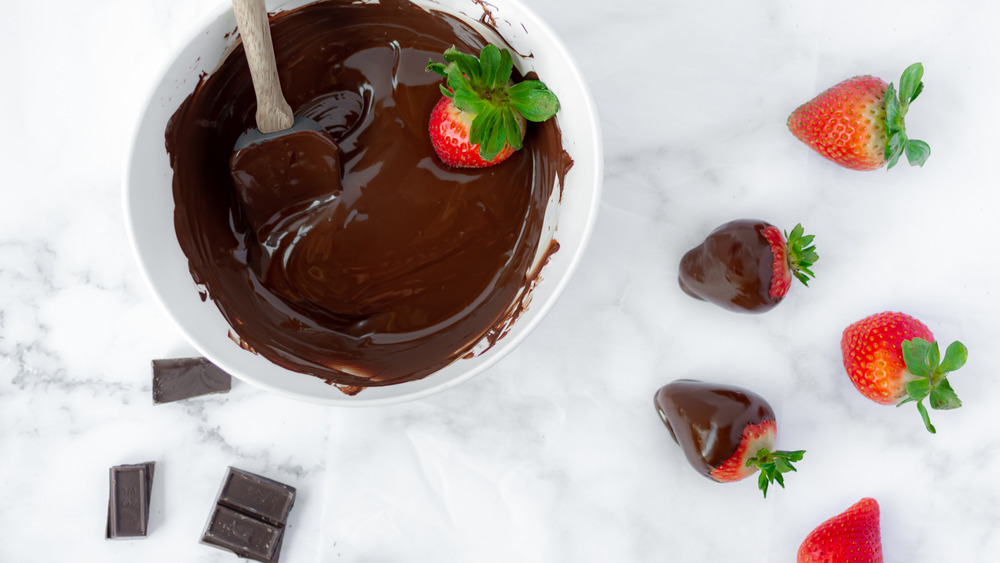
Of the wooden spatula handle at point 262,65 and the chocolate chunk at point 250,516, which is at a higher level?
the wooden spatula handle at point 262,65

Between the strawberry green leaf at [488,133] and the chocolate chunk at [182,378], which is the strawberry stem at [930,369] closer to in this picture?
the strawberry green leaf at [488,133]

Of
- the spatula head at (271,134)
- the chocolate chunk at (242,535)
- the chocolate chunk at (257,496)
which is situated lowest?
the chocolate chunk at (242,535)

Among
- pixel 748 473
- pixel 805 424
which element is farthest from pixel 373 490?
pixel 805 424

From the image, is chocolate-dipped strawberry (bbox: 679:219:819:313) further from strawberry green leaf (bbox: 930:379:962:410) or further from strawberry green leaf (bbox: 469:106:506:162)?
strawberry green leaf (bbox: 469:106:506:162)

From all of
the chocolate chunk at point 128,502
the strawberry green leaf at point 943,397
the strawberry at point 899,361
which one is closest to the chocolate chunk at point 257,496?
the chocolate chunk at point 128,502

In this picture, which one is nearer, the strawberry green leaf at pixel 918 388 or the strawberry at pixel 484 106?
the strawberry at pixel 484 106

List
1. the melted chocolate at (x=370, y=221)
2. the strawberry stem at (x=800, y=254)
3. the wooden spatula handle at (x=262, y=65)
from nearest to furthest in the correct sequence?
1. the wooden spatula handle at (x=262, y=65)
2. the melted chocolate at (x=370, y=221)
3. the strawberry stem at (x=800, y=254)

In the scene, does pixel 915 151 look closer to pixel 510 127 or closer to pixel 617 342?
pixel 617 342
